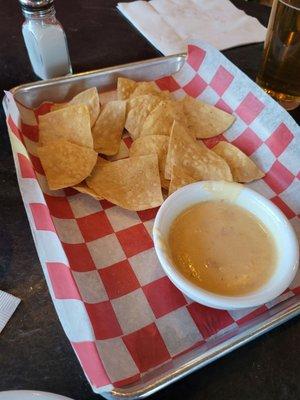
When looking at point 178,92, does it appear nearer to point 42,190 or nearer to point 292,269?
point 42,190

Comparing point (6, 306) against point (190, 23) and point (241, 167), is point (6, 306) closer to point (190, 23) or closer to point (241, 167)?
point (241, 167)

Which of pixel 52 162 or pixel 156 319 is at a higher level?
pixel 52 162

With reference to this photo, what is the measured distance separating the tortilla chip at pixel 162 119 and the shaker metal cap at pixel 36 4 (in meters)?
0.43

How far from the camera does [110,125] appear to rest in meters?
1.16

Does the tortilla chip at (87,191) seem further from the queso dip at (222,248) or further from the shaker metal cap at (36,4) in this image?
the shaker metal cap at (36,4)

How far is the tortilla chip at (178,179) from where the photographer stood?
1000 mm

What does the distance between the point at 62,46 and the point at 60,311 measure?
858mm

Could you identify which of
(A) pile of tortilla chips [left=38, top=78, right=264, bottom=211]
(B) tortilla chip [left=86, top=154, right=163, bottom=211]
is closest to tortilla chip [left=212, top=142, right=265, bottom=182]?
(A) pile of tortilla chips [left=38, top=78, right=264, bottom=211]

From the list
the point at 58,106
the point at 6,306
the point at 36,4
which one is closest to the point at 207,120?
the point at 58,106

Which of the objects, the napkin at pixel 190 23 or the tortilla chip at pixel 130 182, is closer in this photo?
the tortilla chip at pixel 130 182

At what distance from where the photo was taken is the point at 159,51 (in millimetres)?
1492

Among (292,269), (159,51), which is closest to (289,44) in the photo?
(159,51)

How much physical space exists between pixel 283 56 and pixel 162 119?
1.34 feet

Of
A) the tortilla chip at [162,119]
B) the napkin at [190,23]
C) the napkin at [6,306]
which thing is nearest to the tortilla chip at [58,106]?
the tortilla chip at [162,119]
